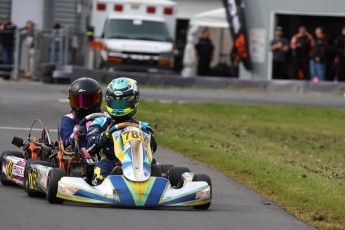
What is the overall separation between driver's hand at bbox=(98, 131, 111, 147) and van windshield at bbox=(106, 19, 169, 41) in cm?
2418

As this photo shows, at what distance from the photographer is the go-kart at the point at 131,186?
1020cm

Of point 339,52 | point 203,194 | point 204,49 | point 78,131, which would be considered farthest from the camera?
point 204,49

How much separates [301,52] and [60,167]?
24417mm

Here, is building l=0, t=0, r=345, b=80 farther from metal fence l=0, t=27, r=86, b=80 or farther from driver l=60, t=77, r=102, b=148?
driver l=60, t=77, r=102, b=148

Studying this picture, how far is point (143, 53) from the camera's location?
35.0 m

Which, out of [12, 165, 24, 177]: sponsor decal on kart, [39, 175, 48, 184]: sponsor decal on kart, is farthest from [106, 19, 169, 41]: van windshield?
[39, 175, 48, 184]: sponsor decal on kart

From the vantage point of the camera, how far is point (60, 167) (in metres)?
11.4

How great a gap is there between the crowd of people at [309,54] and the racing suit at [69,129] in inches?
890

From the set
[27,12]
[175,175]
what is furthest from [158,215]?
[27,12]

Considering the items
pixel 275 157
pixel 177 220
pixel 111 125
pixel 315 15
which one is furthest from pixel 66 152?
pixel 315 15

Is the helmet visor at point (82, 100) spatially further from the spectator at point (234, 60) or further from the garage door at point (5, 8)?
the garage door at point (5, 8)

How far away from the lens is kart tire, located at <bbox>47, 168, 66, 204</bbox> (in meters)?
10.4

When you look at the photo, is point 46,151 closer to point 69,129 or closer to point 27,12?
point 69,129

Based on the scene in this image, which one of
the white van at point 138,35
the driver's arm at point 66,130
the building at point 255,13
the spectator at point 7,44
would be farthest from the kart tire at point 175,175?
the building at point 255,13
